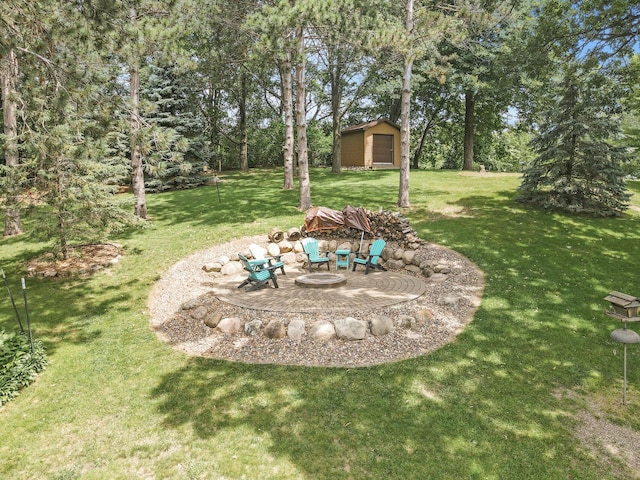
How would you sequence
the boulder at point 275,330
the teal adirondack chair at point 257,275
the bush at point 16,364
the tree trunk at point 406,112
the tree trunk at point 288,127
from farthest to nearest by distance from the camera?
the tree trunk at point 288,127, the tree trunk at point 406,112, the teal adirondack chair at point 257,275, the boulder at point 275,330, the bush at point 16,364

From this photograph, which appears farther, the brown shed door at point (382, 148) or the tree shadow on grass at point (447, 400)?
the brown shed door at point (382, 148)

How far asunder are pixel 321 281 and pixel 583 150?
10632 mm

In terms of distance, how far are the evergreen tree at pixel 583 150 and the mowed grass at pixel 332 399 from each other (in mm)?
4419

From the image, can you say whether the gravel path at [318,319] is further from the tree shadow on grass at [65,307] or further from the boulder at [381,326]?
the tree shadow on grass at [65,307]

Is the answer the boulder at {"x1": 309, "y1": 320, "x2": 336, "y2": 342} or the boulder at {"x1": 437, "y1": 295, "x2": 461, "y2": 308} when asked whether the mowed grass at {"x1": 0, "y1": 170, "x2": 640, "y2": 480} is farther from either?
the boulder at {"x1": 309, "y1": 320, "x2": 336, "y2": 342}

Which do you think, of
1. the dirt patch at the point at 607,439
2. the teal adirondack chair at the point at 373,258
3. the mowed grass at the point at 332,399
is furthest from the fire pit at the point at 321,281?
the dirt patch at the point at 607,439

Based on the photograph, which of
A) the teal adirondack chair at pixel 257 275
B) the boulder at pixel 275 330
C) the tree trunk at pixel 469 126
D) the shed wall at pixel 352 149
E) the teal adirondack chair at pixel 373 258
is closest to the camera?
the boulder at pixel 275 330

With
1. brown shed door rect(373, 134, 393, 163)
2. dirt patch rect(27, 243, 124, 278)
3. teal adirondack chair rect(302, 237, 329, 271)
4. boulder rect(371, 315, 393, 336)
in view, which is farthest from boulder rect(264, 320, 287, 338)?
brown shed door rect(373, 134, 393, 163)

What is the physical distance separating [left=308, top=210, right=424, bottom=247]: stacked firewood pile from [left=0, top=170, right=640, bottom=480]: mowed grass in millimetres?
2396

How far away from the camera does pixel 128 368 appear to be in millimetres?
6105

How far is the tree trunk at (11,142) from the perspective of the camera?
8.12 metres

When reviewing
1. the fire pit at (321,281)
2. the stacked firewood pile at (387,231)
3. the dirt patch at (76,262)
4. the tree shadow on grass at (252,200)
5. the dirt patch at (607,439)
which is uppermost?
the tree shadow on grass at (252,200)

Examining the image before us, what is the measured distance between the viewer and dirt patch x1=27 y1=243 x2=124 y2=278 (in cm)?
977

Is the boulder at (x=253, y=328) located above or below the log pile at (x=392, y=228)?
below
